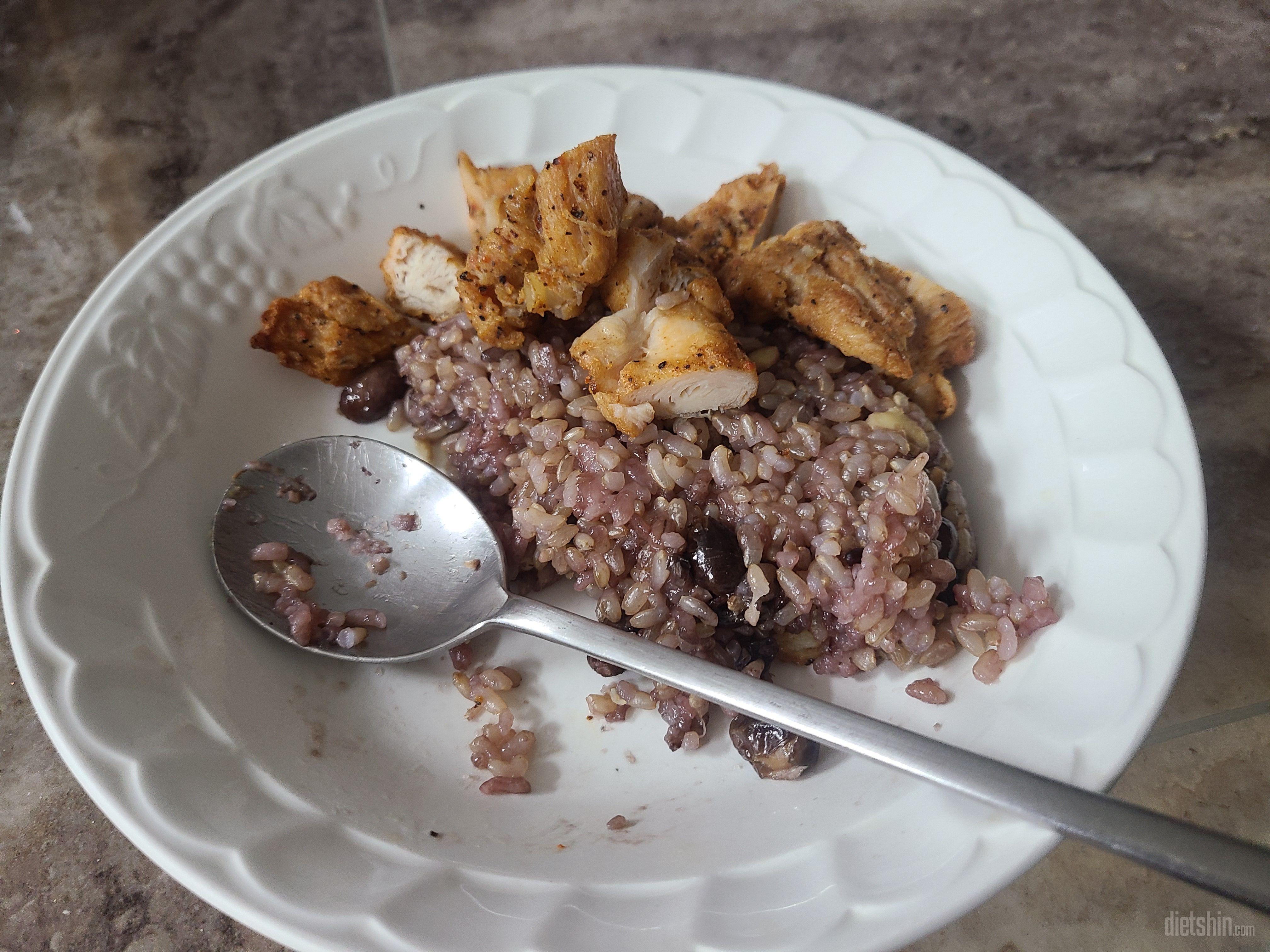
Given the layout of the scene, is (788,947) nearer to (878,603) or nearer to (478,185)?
(878,603)

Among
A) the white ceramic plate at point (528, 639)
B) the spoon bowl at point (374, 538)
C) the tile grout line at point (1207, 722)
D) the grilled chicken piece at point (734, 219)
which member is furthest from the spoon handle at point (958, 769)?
the grilled chicken piece at point (734, 219)

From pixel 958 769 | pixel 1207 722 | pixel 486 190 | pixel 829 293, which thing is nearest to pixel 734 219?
pixel 829 293

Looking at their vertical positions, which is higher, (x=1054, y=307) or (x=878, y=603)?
(x=1054, y=307)

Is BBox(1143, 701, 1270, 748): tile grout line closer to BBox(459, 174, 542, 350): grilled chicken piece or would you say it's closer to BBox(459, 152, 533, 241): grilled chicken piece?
BBox(459, 174, 542, 350): grilled chicken piece

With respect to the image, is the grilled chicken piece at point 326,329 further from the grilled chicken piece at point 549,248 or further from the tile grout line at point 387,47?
the tile grout line at point 387,47

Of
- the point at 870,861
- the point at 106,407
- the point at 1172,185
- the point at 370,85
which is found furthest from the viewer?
the point at 370,85

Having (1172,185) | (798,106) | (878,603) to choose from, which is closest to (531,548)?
(878,603)

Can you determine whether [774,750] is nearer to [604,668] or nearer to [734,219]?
[604,668]
